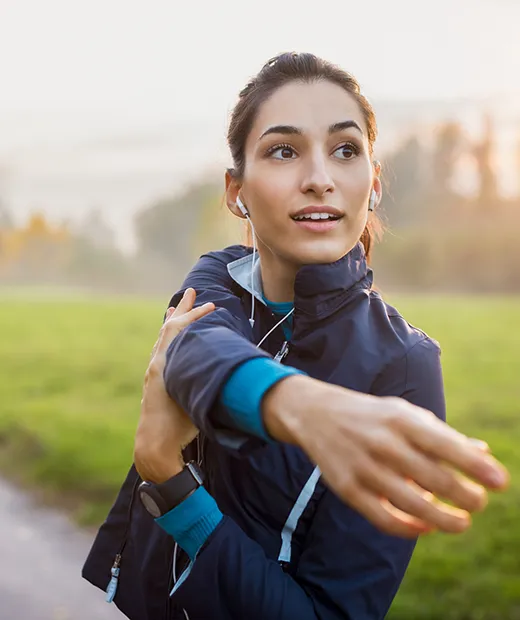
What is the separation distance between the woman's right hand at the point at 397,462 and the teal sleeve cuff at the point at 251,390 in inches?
3.1

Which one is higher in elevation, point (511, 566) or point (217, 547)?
point (217, 547)

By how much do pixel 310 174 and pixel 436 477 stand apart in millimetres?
845

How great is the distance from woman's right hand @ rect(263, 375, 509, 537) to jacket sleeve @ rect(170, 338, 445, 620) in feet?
1.89

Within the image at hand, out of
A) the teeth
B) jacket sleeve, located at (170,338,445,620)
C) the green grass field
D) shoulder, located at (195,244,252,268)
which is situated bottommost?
the green grass field

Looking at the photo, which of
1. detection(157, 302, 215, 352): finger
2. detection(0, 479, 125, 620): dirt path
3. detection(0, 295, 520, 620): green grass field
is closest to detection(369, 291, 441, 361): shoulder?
detection(157, 302, 215, 352): finger

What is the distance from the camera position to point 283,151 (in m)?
1.61

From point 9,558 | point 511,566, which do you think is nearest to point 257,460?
point 511,566

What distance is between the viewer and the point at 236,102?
188 centimetres

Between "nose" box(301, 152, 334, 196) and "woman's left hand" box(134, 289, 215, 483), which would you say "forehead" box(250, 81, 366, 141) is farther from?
"woman's left hand" box(134, 289, 215, 483)

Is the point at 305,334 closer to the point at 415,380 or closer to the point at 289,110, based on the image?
the point at 415,380

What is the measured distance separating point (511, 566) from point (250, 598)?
308 cm

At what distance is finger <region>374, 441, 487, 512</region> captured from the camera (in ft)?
2.78

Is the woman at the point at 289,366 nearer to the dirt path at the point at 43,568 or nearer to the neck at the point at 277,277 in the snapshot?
the neck at the point at 277,277

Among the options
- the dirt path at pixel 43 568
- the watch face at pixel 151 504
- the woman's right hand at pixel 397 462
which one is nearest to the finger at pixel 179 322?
the watch face at pixel 151 504
